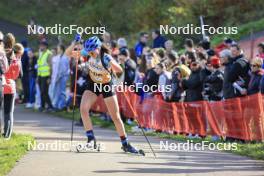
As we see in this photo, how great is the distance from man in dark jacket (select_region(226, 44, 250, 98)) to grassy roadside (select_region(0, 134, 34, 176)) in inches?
173

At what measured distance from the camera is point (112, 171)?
420 inches

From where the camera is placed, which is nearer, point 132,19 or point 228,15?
point 228,15

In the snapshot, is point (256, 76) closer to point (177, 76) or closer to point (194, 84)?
point (194, 84)

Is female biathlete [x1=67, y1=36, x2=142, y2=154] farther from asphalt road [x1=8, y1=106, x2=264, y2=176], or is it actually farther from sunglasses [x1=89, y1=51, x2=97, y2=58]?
asphalt road [x1=8, y1=106, x2=264, y2=176]

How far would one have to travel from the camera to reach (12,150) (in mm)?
12281

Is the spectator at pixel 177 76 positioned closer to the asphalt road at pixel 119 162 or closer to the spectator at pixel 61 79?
the asphalt road at pixel 119 162

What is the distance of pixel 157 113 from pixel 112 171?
782 centimetres

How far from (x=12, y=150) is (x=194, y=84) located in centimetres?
578

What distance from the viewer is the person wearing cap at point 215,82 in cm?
1633

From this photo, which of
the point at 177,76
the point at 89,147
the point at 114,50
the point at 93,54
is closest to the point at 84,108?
the point at 89,147

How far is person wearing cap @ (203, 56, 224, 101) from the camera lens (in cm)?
1633

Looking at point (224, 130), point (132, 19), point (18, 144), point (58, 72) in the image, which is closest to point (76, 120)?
point (58, 72)

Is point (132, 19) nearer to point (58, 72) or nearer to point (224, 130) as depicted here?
point (58, 72)

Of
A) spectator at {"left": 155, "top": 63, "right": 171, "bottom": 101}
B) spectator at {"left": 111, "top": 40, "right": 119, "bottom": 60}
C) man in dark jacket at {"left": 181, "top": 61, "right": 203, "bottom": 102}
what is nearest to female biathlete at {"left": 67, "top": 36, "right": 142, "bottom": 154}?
man in dark jacket at {"left": 181, "top": 61, "right": 203, "bottom": 102}
